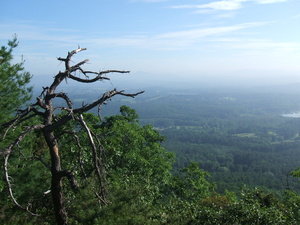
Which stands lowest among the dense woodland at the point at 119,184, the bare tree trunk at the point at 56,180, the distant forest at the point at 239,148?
the distant forest at the point at 239,148

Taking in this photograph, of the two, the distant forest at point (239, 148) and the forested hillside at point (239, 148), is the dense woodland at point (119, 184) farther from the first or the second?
the distant forest at point (239, 148)

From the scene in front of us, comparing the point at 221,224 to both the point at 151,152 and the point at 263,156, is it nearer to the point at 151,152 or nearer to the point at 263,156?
the point at 151,152

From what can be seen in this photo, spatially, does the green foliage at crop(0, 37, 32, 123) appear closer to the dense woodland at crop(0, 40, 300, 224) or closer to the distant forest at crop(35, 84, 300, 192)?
the dense woodland at crop(0, 40, 300, 224)

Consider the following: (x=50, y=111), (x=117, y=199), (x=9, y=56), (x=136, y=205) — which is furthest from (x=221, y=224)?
(x=9, y=56)

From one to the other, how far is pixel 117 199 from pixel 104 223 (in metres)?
0.73

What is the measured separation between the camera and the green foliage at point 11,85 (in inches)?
365

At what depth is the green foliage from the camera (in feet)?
30.5

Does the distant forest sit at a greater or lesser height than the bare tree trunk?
lesser

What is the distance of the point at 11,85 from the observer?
383 inches

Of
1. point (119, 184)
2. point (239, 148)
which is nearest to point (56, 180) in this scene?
point (119, 184)

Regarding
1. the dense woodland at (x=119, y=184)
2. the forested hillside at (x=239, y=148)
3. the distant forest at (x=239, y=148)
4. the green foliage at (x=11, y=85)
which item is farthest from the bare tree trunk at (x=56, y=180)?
the forested hillside at (x=239, y=148)

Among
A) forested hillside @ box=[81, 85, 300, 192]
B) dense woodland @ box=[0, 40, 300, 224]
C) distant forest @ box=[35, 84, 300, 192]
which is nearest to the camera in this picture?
dense woodland @ box=[0, 40, 300, 224]

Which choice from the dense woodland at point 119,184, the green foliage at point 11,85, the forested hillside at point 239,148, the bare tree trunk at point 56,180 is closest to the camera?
the bare tree trunk at point 56,180

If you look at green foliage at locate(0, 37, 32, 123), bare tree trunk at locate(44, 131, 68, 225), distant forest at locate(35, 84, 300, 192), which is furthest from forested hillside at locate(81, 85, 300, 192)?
bare tree trunk at locate(44, 131, 68, 225)
